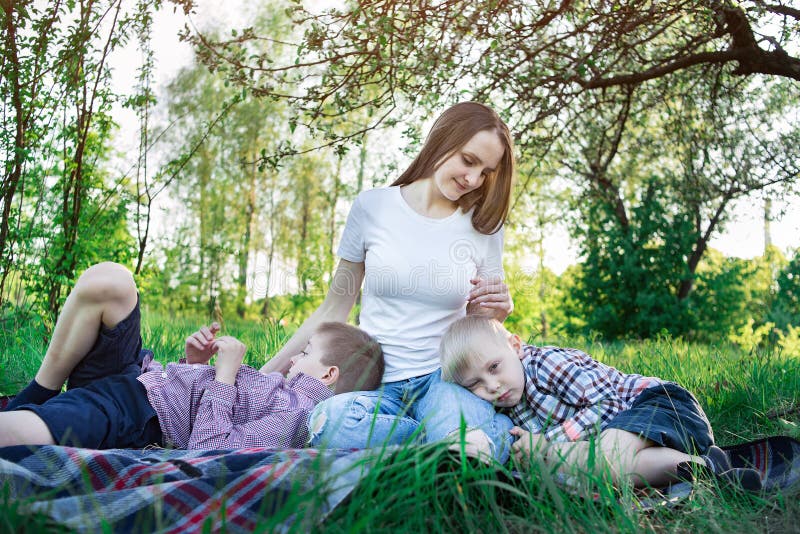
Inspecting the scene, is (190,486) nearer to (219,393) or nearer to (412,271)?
(219,393)

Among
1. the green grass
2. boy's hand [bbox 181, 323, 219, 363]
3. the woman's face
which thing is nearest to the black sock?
boy's hand [bbox 181, 323, 219, 363]

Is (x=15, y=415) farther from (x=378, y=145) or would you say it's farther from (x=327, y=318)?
(x=378, y=145)

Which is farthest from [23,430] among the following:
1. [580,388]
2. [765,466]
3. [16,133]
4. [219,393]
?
[16,133]

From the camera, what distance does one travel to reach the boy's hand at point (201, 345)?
255 cm

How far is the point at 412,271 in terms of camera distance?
2.71 metres

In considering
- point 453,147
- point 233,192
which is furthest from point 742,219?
point 233,192

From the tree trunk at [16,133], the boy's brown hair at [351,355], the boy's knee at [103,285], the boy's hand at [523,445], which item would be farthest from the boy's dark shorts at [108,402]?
the tree trunk at [16,133]

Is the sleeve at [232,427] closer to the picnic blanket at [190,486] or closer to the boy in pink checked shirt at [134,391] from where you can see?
the boy in pink checked shirt at [134,391]

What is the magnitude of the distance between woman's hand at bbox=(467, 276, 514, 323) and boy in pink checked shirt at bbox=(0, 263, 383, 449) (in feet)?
1.56

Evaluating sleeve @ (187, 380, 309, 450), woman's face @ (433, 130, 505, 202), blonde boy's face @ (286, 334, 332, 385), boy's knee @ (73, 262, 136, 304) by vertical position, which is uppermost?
woman's face @ (433, 130, 505, 202)

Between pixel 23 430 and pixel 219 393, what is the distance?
1.93ft

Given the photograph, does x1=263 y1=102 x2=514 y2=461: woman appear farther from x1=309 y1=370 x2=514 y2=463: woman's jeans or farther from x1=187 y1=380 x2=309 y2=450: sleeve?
x1=187 y1=380 x2=309 y2=450: sleeve

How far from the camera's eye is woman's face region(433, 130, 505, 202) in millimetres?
2727

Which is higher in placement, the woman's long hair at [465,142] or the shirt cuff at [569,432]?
the woman's long hair at [465,142]
